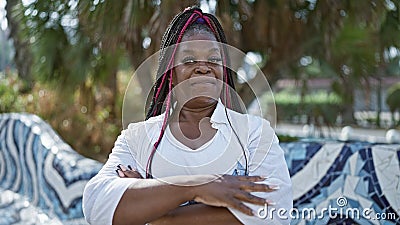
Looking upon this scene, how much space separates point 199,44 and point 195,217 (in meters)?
0.51

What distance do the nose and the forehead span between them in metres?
0.04

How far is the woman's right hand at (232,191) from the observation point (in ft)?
4.34

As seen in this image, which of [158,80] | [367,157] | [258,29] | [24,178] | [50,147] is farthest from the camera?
[258,29]

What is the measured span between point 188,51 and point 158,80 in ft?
0.65

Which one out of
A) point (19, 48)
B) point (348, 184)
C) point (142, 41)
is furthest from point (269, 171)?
point (19, 48)

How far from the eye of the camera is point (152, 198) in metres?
1.38

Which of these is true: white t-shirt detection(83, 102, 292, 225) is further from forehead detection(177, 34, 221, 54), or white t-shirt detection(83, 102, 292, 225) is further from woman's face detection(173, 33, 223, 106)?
forehead detection(177, 34, 221, 54)

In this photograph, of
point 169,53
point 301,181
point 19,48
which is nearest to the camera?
point 169,53

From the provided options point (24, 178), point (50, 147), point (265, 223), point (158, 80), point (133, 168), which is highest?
point (158, 80)

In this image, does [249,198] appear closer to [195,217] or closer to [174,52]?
[195,217]

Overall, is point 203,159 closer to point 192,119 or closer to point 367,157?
point 192,119

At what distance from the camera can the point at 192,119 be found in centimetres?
168

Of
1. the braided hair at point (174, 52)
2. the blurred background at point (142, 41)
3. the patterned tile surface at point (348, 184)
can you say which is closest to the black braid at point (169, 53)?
the braided hair at point (174, 52)

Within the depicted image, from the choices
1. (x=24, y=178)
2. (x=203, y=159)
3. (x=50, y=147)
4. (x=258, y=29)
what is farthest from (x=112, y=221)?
(x=258, y=29)
